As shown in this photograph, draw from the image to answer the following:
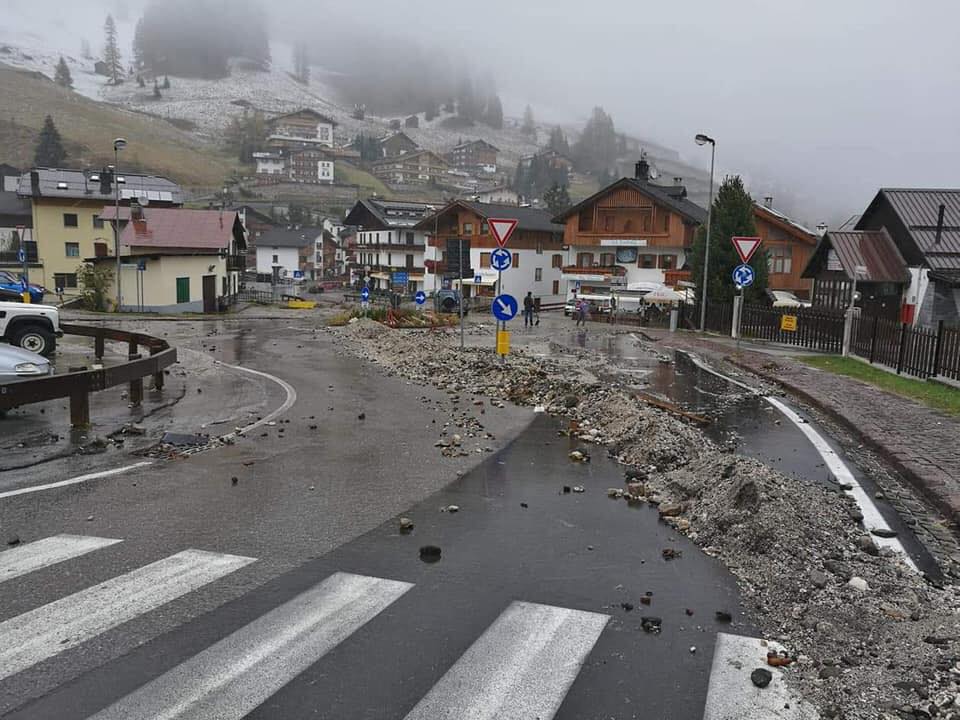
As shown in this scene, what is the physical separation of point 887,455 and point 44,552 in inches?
371

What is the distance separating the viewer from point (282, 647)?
4.74 meters

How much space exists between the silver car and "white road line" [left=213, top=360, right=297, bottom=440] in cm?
343

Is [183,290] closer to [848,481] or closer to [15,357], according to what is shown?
[15,357]

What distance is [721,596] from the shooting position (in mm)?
5590

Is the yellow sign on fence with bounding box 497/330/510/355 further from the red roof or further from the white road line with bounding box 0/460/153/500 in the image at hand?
the red roof

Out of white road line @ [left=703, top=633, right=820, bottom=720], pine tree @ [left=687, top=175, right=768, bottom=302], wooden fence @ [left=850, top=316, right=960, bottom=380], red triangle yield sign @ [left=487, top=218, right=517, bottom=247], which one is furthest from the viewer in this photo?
pine tree @ [left=687, top=175, right=768, bottom=302]

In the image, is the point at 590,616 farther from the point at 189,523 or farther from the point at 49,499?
the point at 49,499

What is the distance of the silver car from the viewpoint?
12.0 metres

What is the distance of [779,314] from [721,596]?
26.6 meters

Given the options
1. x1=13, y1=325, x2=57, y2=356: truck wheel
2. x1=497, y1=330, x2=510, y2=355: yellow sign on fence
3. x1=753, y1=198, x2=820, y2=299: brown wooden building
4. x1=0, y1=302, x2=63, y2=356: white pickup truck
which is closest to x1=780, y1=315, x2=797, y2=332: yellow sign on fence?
x1=497, y1=330, x2=510, y2=355: yellow sign on fence

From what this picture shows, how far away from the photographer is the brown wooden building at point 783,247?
60.2 m

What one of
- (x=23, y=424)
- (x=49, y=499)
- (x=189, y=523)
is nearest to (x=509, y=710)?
(x=189, y=523)

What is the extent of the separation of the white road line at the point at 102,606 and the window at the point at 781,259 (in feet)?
200

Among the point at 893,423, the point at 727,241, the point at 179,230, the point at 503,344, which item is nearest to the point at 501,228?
the point at 503,344
